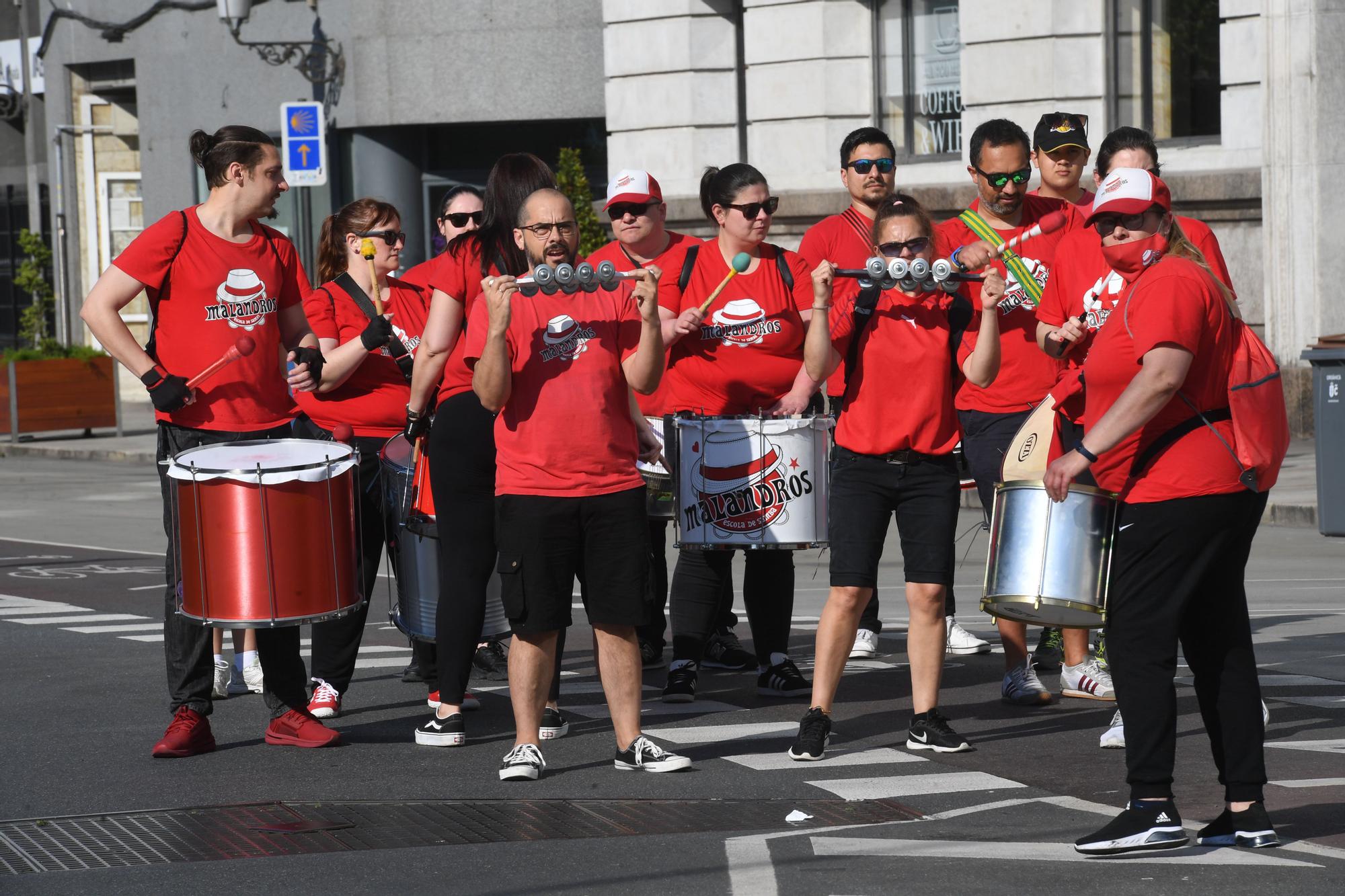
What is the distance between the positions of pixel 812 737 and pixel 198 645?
219cm

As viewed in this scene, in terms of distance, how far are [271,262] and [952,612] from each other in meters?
3.51

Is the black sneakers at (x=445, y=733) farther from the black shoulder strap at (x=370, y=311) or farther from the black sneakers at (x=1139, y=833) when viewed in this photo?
the black sneakers at (x=1139, y=833)

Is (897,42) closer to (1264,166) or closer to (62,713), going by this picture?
(1264,166)

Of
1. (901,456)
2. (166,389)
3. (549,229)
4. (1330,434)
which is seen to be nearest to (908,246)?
(901,456)

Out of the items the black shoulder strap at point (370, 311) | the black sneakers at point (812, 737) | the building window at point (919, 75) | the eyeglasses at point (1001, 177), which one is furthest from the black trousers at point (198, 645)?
the building window at point (919, 75)

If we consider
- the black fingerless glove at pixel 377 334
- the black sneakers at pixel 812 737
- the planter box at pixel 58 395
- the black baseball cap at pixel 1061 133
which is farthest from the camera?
the planter box at pixel 58 395

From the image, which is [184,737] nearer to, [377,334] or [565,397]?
[377,334]

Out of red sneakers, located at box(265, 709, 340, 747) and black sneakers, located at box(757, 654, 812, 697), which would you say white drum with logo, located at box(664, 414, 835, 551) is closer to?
black sneakers, located at box(757, 654, 812, 697)

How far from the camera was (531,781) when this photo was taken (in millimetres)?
7059

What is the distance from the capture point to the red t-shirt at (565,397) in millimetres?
7004

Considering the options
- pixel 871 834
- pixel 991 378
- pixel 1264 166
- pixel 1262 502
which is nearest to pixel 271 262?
pixel 991 378

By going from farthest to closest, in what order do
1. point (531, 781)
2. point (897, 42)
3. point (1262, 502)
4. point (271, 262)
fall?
1. point (897, 42)
2. point (271, 262)
3. point (531, 781)
4. point (1262, 502)

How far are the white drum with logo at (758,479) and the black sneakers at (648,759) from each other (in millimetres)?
1180

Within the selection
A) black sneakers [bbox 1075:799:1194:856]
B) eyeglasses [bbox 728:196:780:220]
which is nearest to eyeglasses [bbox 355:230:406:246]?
eyeglasses [bbox 728:196:780:220]
